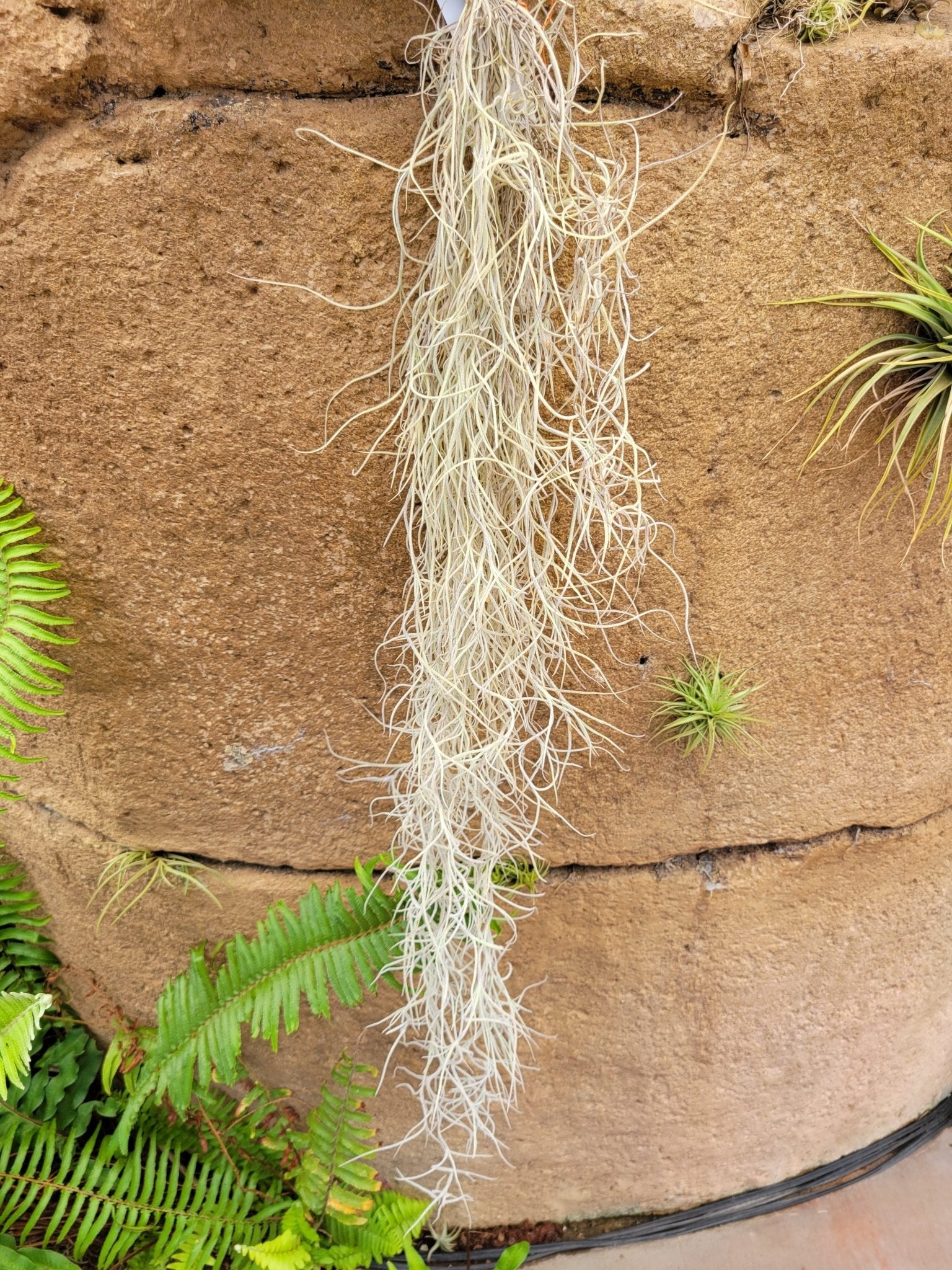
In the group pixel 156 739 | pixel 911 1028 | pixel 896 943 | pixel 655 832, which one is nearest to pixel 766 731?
pixel 655 832

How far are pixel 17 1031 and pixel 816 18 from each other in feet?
6.04

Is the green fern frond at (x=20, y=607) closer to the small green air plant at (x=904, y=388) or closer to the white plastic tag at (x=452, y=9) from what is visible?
the white plastic tag at (x=452, y=9)

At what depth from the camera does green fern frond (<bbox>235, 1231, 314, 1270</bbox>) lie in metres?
1.25

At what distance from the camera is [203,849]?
141cm

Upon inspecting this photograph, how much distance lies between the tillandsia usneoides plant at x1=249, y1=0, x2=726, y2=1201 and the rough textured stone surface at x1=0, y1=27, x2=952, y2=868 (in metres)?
0.07

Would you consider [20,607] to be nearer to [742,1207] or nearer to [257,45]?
[257,45]

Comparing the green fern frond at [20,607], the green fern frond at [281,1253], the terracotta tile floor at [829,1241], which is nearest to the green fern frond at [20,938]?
the green fern frond at [20,607]

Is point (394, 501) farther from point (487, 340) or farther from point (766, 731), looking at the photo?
point (766, 731)

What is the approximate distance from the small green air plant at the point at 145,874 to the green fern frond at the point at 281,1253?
21.9 inches

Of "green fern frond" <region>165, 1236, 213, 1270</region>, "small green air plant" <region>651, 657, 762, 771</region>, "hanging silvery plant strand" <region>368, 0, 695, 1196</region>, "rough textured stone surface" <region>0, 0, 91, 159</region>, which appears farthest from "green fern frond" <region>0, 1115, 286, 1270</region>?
"rough textured stone surface" <region>0, 0, 91, 159</region>

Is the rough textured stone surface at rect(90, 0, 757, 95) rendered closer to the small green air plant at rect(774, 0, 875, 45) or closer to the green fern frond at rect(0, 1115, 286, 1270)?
the small green air plant at rect(774, 0, 875, 45)

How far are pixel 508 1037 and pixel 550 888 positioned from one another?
35 cm

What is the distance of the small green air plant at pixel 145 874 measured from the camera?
4.66ft

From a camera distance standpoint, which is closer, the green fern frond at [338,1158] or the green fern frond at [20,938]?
the green fern frond at [338,1158]
